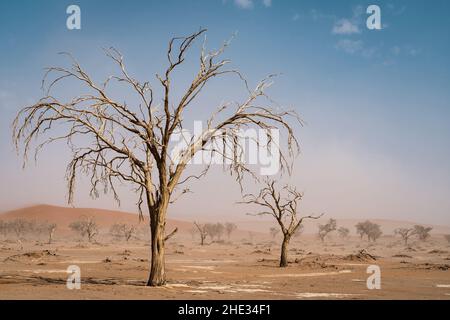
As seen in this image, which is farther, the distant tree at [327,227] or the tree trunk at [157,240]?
the distant tree at [327,227]

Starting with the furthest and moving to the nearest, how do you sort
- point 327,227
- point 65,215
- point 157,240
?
point 65,215 < point 327,227 < point 157,240

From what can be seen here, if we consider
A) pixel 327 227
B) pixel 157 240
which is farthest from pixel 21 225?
pixel 157 240

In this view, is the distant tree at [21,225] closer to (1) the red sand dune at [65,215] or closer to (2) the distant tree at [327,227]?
(1) the red sand dune at [65,215]

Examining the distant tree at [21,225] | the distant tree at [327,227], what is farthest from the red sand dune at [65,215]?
the distant tree at [327,227]

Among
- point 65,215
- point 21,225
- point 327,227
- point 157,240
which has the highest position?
point 157,240

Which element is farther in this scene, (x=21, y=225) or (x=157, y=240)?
(x=21, y=225)

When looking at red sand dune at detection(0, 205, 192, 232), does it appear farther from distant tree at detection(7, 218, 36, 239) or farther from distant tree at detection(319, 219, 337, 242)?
distant tree at detection(319, 219, 337, 242)

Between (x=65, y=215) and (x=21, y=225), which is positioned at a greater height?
(x=21, y=225)

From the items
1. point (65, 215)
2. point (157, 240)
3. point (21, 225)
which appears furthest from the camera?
point (65, 215)

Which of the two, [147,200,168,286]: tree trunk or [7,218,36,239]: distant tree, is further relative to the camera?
[7,218,36,239]: distant tree

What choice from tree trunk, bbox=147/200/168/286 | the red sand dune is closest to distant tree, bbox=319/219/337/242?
tree trunk, bbox=147/200/168/286

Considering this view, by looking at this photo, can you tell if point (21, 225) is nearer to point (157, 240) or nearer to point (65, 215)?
point (65, 215)
